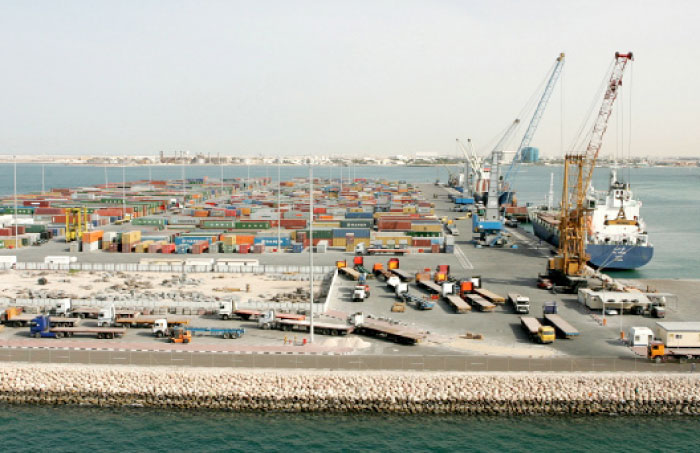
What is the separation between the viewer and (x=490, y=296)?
51.9m

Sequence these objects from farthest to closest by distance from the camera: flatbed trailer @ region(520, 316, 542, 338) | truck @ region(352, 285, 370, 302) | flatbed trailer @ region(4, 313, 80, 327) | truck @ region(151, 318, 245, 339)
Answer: truck @ region(352, 285, 370, 302) → flatbed trailer @ region(4, 313, 80, 327) → flatbed trailer @ region(520, 316, 542, 338) → truck @ region(151, 318, 245, 339)

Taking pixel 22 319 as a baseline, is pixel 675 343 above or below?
above

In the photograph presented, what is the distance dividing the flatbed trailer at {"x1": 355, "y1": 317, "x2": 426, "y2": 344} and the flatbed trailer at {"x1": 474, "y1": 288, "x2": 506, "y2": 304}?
10.5m

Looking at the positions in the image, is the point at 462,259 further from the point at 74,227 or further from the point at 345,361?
the point at 74,227

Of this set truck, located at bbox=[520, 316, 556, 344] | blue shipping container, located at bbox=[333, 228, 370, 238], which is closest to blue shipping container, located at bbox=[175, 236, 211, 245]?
blue shipping container, located at bbox=[333, 228, 370, 238]

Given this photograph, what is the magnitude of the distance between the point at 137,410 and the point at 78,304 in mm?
18996

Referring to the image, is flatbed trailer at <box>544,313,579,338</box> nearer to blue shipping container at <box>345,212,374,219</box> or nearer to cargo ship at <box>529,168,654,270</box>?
cargo ship at <box>529,168,654,270</box>

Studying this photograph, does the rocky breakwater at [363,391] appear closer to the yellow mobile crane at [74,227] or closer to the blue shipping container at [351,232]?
the blue shipping container at [351,232]

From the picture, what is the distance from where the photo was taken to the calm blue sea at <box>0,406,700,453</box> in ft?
101

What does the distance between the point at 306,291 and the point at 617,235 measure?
1670 inches

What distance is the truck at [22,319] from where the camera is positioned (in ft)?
141

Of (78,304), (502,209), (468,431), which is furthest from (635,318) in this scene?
(502,209)

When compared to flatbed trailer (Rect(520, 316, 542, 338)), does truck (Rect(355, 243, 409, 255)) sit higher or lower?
higher

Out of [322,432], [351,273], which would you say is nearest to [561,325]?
[322,432]
